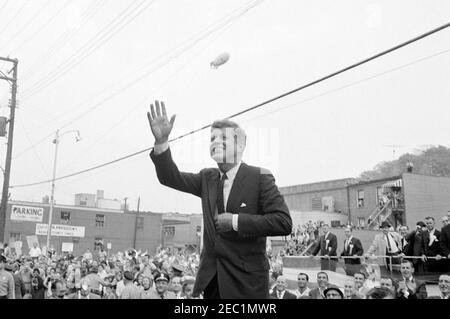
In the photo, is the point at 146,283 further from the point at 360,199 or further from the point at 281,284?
the point at 360,199

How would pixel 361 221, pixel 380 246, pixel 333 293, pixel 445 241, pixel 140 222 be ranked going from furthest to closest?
1. pixel 140 222
2. pixel 361 221
3. pixel 380 246
4. pixel 445 241
5. pixel 333 293

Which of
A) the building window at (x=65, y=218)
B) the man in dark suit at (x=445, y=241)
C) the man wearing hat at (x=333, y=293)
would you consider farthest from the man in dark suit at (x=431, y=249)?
the building window at (x=65, y=218)

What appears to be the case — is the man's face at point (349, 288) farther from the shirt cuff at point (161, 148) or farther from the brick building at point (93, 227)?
the brick building at point (93, 227)

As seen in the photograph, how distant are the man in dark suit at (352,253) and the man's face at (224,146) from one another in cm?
765

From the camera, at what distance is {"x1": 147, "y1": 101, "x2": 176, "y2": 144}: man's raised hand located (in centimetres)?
225

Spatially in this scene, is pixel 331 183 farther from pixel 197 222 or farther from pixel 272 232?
pixel 272 232

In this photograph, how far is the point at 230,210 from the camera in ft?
7.35

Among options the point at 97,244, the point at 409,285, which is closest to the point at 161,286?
the point at 409,285

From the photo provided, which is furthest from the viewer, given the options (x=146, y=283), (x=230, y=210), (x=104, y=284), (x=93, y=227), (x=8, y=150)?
(x=93, y=227)

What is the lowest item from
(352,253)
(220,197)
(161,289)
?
(161,289)

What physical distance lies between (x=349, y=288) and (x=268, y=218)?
7.05 metres

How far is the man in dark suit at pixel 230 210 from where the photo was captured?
212 centimetres
